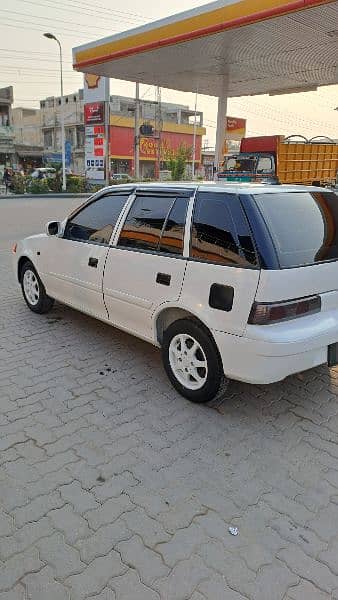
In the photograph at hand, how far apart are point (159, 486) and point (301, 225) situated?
6.62 ft

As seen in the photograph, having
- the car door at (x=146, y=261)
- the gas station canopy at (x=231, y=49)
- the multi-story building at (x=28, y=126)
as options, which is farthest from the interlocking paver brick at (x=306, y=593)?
the multi-story building at (x=28, y=126)

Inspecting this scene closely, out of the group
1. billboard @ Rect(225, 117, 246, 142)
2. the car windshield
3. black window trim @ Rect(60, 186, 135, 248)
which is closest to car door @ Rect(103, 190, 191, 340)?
black window trim @ Rect(60, 186, 135, 248)

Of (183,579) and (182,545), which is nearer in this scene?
(183,579)

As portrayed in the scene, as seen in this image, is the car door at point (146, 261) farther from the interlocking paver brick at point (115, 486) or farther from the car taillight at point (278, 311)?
the interlocking paver brick at point (115, 486)

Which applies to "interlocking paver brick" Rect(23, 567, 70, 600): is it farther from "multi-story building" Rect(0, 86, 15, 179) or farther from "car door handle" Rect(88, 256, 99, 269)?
"multi-story building" Rect(0, 86, 15, 179)

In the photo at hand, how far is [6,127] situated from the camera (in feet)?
143

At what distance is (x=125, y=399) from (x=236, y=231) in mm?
1581

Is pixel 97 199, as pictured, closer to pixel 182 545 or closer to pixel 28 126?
pixel 182 545

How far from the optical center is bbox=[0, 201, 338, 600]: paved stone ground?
190cm

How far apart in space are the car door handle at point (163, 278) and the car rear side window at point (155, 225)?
0.19 meters

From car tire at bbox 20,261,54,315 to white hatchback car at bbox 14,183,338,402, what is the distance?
50.5 inches

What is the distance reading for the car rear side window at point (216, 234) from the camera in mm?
2814

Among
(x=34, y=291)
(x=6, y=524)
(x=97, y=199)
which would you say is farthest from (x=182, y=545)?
(x=34, y=291)

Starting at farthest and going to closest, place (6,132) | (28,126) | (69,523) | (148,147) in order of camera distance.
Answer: (28,126) < (148,147) < (6,132) < (69,523)
